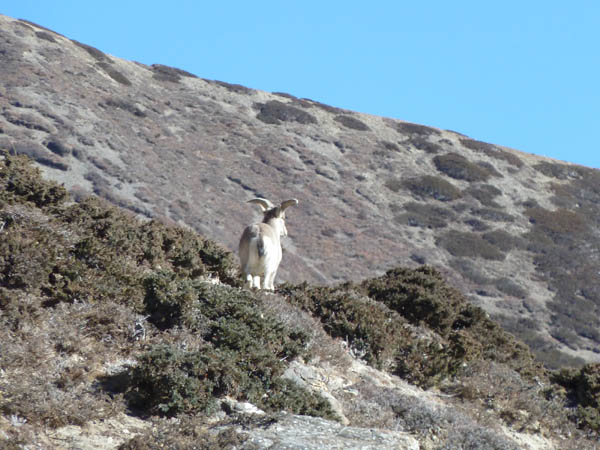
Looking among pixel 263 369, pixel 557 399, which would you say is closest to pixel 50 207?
pixel 263 369

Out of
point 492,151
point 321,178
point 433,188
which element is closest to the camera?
point 321,178

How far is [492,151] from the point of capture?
6066 cm

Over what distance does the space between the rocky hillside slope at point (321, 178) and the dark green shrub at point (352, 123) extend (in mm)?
174

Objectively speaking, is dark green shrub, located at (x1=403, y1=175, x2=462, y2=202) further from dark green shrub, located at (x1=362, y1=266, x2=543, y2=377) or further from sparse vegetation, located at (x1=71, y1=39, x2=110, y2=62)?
dark green shrub, located at (x1=362, y1=266, x2=543, y2=377)

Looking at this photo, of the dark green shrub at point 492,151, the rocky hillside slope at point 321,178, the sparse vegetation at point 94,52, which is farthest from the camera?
the dark green shrub at point 492,151

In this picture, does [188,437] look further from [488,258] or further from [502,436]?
[488,258]

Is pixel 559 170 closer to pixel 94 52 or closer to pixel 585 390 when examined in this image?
pixel 94 52

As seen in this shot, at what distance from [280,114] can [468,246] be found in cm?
1921

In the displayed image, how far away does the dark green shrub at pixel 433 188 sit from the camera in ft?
171

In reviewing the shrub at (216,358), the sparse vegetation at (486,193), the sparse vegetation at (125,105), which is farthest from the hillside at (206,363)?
the sparse vegetation at (486,193)

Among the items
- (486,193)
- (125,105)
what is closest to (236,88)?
(125,105)

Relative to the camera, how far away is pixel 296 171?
51.3 meters

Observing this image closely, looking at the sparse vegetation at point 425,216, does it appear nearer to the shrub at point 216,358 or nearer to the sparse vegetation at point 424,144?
A: the sparse vegetation at point 424,144

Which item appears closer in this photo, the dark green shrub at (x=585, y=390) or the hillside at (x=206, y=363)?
the hillside at (x=206, y=363)
